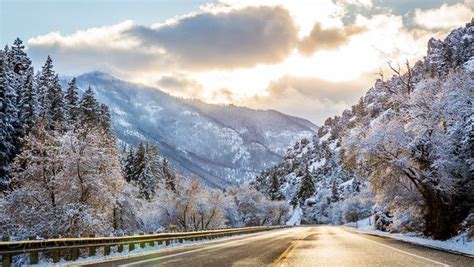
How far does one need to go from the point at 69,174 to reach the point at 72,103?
4358cm

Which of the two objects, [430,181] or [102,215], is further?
[102,215]

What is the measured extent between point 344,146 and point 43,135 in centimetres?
A: 2462

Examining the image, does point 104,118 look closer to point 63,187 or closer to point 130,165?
point 130,165

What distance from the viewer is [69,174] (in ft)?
116

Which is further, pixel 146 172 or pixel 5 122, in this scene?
pixel 146 172

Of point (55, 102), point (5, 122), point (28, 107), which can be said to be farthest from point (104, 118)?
point (5, 122)

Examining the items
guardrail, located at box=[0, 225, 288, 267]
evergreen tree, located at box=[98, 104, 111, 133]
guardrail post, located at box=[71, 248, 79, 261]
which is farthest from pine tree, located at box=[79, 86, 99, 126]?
guardrail post, located at box=[71, 248, 79, 261]

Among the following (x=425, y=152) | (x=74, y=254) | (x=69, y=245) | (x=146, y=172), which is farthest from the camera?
(x=146, y=172)

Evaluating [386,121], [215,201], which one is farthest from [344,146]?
[215,201]

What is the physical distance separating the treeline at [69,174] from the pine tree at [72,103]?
15 centimetres

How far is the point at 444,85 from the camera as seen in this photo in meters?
31.0

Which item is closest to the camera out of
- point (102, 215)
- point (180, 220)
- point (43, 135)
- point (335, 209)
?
point (102, 215)

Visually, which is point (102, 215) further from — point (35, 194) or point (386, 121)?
point (386, 121)

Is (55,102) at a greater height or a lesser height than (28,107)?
greater
